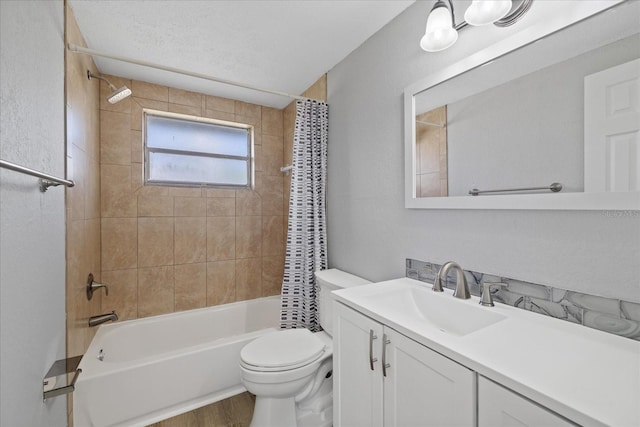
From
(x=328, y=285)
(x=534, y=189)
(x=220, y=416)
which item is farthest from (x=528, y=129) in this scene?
(x=220, y=416)

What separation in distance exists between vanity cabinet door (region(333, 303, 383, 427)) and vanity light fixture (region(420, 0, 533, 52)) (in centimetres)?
121

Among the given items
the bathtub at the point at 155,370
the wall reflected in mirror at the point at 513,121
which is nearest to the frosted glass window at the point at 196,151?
the bathtub at the point at 155,370

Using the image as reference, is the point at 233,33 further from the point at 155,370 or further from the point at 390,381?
the point at 155,370

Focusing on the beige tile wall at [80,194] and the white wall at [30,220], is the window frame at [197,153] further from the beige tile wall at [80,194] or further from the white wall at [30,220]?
the white wall at [30,220]

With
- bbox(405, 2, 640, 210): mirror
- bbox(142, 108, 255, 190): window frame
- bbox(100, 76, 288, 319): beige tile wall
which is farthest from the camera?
bbox(142, 108, 255, 190): window frame

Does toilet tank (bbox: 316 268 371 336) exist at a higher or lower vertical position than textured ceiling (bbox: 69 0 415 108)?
lower

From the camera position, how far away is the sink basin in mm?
1044

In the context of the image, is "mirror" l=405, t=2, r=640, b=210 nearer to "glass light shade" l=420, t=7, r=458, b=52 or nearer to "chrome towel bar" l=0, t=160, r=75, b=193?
"glass light shade" l=420, t=7, r=458, b=52

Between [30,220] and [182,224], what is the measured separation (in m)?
1.61

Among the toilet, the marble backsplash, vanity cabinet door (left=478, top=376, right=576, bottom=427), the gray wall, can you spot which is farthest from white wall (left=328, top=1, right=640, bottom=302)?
vanity cabinet door (left=478, top=376, right=576, bottom=427)

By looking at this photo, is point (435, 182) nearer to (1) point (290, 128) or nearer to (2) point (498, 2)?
(2) point (498, 2)

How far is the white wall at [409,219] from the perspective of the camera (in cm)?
86

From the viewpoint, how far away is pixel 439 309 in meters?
1.19

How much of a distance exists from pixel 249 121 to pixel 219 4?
1.36m
